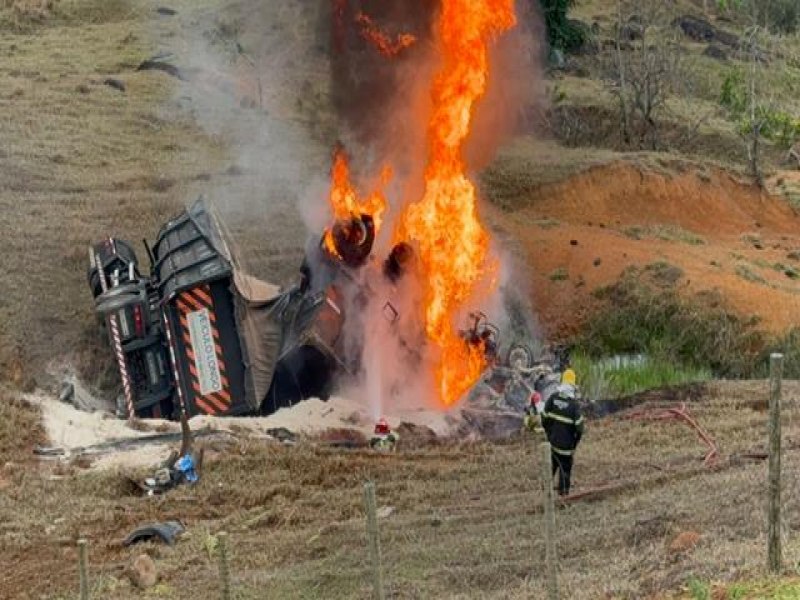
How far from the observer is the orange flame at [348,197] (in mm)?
19141

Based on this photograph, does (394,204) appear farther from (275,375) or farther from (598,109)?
(598,109)

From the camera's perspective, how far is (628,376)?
19.7m

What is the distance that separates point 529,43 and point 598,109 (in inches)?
522

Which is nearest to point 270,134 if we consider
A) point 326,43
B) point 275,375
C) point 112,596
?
point 326,43

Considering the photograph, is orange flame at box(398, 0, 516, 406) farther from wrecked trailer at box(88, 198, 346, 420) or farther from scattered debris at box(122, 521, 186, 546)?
scattered debris at box(122, 521, 186, 546)

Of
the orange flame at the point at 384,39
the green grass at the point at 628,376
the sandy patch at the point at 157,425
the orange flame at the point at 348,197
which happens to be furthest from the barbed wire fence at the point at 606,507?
the orange flame at the point at 384,39

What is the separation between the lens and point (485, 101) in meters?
21.0

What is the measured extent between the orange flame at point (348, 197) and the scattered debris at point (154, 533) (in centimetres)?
724

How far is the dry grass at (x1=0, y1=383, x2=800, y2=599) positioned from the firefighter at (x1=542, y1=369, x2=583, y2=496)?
0.43m

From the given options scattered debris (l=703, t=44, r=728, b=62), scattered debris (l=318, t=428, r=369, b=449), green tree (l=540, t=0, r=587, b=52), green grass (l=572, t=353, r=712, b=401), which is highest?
green tree (l=540, t=0, r=587, b=52)

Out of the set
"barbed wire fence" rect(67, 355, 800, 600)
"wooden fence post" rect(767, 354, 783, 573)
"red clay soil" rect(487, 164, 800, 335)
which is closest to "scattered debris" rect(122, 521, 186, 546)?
"barbed wire fence" rect(67, 355, 800, 600)

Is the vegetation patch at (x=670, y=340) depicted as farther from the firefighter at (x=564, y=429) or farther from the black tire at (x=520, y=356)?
the firefighter at (x=564, y=429)

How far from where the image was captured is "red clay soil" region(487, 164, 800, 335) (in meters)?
22.2

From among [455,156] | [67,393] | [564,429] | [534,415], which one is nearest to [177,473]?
[67,393]
